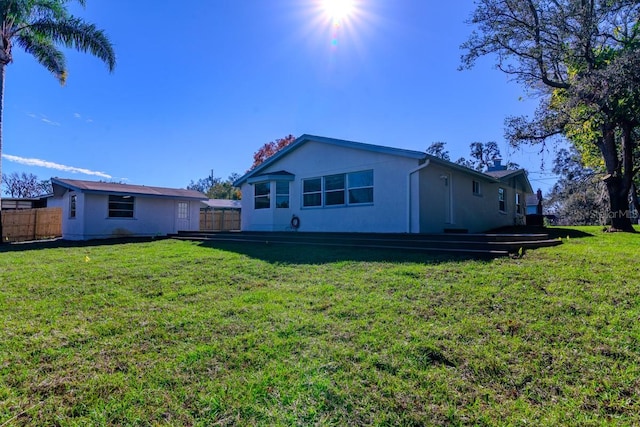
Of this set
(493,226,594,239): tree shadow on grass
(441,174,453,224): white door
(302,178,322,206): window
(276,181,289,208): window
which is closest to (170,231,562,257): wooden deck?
(302,178,322,206): window

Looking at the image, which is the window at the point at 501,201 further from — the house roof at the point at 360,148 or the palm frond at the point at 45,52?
the palm frond at the point at 45,52

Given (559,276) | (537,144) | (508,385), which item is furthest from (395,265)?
(537,144)

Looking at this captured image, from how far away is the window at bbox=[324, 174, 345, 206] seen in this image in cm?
1312

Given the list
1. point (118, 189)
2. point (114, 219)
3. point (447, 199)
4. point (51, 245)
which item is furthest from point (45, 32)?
point (447, 199)

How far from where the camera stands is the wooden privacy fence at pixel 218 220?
25453mm

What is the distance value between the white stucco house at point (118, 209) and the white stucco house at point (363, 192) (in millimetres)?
6102

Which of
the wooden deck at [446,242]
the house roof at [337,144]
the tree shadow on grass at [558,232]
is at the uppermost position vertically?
the house roof at [337,144]

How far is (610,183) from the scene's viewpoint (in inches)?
535

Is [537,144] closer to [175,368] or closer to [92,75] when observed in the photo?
[175,368]

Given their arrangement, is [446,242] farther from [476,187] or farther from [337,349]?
[476,187]

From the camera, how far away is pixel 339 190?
43.3 feet

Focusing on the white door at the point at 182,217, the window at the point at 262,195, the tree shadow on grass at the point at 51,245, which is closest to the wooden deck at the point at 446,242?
the window at the point at 262,195

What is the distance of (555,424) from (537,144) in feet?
49.7

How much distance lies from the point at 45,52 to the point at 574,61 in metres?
22.9
